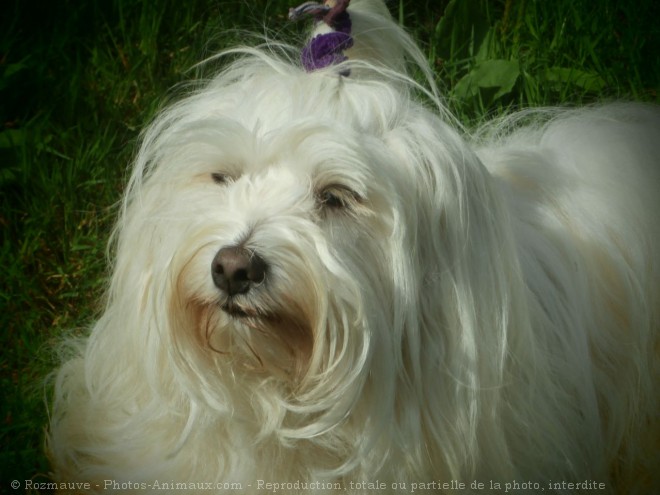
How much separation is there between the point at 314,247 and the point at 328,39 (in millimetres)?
563

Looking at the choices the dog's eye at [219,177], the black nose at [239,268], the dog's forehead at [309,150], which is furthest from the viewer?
the dog's eye at [219,177]

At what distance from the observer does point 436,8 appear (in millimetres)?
4270

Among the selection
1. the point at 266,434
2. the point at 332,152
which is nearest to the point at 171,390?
the point at 266,434

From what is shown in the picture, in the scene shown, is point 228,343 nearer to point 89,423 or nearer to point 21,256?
point 89,423

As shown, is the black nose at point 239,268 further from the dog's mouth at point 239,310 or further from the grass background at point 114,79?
the grass background at point 114,79

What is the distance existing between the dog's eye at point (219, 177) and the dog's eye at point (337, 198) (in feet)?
0.76

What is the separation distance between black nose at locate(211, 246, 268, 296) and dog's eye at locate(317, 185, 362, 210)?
10.2 inches

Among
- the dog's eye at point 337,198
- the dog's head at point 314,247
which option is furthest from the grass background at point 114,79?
→ the dog's eye at point 337,198

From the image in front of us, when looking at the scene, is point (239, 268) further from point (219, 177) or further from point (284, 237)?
point (219, 177)

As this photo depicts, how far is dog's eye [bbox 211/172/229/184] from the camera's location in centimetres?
228

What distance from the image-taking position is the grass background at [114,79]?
11.5 ft

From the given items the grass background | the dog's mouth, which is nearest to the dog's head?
the dog's mouth

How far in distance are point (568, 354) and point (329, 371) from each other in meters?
0.69

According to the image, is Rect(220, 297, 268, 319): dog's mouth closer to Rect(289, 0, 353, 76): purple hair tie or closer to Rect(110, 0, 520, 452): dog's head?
Rect(110, 0, 520, 452): dog's head
